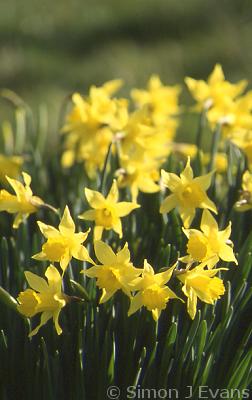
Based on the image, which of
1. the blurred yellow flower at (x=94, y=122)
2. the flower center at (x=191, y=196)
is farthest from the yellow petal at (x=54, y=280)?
the blurred yellow flower at (x=94, y=122)

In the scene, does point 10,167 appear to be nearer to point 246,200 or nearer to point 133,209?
point 133,209

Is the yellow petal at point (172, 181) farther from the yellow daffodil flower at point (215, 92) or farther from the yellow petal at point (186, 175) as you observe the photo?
the yellow daffodil flower at point (215, 92)

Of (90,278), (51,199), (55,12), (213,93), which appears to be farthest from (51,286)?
(55,12)

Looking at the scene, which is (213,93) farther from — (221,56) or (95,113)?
(221,56)

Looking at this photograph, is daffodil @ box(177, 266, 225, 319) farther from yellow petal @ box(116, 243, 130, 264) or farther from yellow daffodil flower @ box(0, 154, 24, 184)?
yellow daffodil flower @ box(0, 154, 24, 184)

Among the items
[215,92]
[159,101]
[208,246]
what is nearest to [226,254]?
[208,246]
